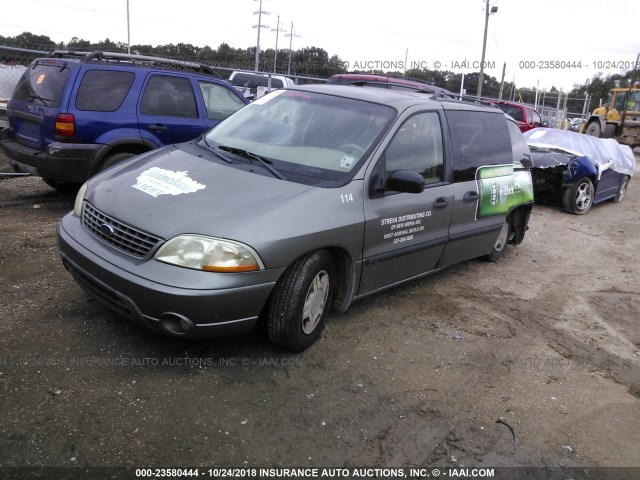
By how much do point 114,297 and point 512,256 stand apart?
5099 mm

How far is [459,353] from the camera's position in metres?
3.98

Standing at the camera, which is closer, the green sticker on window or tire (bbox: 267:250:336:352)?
tire (bbox: 267:250:336:352)

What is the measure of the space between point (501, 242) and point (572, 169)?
4.25 meters

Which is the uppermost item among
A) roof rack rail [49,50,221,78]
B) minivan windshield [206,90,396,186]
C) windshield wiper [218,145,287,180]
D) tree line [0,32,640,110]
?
tree line [0,32,640,110]

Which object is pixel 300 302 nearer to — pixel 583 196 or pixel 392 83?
pixel 392 83

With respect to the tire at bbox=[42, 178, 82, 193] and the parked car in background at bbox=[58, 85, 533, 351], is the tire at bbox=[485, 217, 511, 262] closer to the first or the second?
the parked car in background at bbox=[58, 85, 533, 351]

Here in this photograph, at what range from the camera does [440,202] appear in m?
4.47

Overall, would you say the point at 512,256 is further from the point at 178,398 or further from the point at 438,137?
the point at 178,398

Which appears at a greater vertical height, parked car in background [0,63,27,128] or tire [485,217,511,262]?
parked car in background [0,63,27,128]

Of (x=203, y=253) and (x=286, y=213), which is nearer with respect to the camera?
(x=203, y=253)

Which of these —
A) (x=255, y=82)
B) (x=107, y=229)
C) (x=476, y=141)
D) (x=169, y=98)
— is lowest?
(x=107, y=229)

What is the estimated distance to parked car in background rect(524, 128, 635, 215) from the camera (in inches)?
376

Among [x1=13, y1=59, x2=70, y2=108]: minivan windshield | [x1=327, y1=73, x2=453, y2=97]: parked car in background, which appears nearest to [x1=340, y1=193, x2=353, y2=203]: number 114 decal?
[x1=327, y1=73, x2=453, y2=97]: parked car in background

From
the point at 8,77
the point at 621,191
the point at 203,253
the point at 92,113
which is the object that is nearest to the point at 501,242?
the point at 203,253
